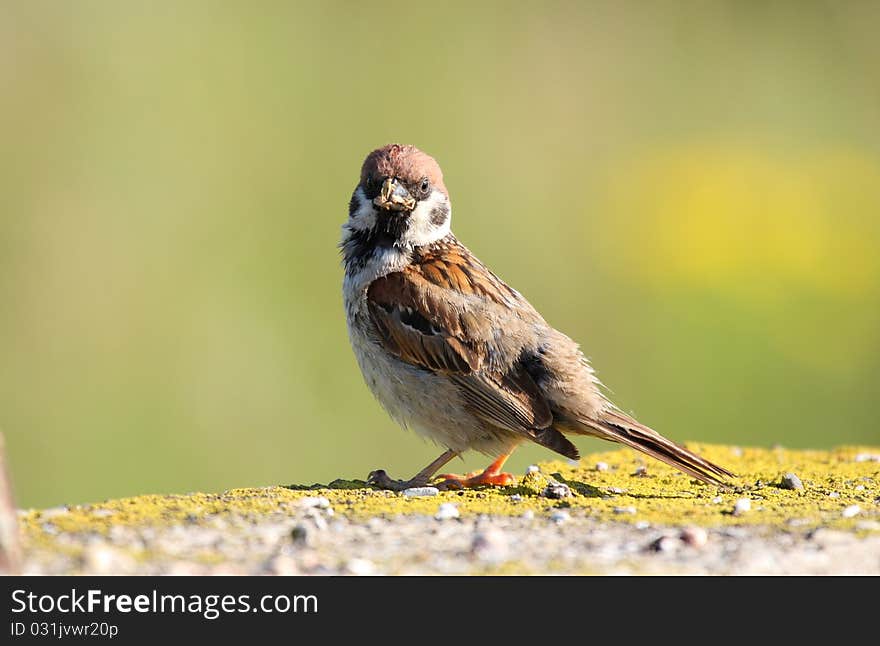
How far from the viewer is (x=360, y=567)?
3996mm

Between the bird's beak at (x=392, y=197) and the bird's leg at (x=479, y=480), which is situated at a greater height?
the bird's beak at (x=392, y=197)

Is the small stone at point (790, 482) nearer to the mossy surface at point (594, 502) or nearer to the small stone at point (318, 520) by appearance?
the mossy surface at point (594, 502)

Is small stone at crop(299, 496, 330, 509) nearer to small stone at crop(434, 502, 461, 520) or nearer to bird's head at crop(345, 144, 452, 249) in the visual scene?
small stone at crop(434, 502, 461, 520)

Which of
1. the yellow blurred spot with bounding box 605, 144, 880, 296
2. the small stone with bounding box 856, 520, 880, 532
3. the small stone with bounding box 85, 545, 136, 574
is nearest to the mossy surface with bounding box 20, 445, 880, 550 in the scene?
the small stone with bounding box 856, 520, 880, 532

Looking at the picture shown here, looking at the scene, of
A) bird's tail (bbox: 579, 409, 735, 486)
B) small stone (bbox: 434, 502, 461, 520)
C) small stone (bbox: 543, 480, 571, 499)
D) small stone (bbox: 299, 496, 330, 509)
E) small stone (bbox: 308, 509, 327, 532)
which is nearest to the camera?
small stone (bbox: 308, 509, 327, 532)

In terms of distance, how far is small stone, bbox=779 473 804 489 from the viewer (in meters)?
5.91

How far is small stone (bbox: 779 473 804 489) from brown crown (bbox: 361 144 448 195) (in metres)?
2.41

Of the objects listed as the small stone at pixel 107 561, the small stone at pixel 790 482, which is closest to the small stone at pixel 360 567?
the small stone at pixel 107 561

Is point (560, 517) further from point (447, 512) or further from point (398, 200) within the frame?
point (398, 200)

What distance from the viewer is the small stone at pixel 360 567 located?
3.96 meters

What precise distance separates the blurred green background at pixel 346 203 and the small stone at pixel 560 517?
392cm

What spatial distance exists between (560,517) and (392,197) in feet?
7.14
